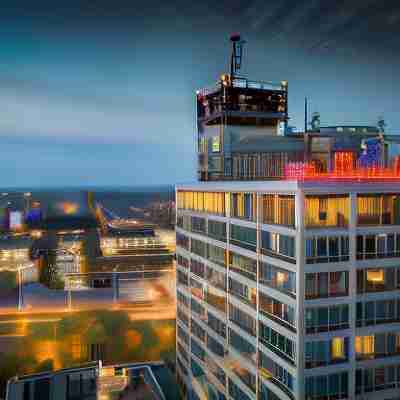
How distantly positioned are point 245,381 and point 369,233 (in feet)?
49.1

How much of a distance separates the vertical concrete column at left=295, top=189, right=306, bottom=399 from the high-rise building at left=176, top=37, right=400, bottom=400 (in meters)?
0.06

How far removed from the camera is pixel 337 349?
23.8m

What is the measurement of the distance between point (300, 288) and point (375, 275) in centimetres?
546

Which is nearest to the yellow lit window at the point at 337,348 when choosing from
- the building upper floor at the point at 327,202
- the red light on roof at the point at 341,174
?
the building upper floor at the point at 327,202

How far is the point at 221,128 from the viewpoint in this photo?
1681 inches

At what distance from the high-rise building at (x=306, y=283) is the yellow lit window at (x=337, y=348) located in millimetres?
61

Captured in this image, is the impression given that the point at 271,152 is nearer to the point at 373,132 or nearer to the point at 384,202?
the point at 373,132

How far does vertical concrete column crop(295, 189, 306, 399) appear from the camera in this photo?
74.8 ft

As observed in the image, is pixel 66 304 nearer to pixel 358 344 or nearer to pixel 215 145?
pixel 215 145

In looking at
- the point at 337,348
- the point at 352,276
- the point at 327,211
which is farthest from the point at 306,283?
the point at 337,348

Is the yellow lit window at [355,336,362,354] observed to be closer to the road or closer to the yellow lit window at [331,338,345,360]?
the yellow lit window at [331,338,345,360]

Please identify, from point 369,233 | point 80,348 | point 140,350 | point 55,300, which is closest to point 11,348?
point 80,348

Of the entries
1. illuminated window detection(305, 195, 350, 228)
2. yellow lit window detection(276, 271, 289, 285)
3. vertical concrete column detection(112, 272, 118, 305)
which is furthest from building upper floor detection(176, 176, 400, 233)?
vertical concrete column detection(112, 272, 118, 305)

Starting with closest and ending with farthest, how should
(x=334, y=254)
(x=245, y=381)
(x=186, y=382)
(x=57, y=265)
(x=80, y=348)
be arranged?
(x=334, y=254), (x=245, y=381), (x=186, y=382), (x=80, y=348), (x=57, y=265)
